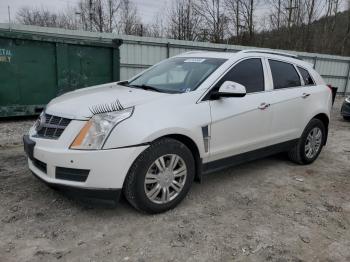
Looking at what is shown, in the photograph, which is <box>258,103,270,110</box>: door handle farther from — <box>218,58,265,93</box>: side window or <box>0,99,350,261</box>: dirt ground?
<box>0,99,350,261</box>: dirt ground

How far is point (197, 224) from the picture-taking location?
10.2 ft

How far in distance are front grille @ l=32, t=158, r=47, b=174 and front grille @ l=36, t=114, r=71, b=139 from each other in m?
0.25

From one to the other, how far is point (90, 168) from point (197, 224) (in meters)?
1.15

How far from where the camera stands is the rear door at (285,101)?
4.28 m

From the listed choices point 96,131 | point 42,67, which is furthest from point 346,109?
point 96,131

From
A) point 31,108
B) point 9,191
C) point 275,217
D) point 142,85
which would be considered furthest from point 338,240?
point 31,108

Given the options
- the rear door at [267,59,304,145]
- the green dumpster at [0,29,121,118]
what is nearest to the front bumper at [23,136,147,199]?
the rear door at [267,59,304,145]

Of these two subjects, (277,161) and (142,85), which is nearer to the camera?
(142,85)

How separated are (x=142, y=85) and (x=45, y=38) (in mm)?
4505

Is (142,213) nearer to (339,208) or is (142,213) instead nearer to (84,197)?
(84,197)

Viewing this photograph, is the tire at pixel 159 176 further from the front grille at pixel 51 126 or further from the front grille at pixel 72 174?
the front grille at pixel 51 126

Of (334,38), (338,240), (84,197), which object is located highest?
(334,38)

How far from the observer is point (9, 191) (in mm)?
3672

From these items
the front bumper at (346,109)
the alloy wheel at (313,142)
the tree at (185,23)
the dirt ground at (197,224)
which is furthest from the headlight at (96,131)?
the tree at (185,23)
